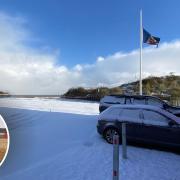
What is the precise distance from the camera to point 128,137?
10.0m

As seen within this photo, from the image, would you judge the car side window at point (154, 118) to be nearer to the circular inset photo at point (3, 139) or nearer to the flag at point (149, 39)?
the circular inset photo at point (3, 139)

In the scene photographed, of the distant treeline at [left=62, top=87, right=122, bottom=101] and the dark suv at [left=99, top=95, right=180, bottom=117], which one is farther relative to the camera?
the distant treeline at [left=62, top=87, right=122, bottom=101]

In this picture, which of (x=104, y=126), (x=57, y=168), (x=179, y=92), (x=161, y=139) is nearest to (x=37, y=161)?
(x=57, y=168)

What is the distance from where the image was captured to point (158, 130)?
9.63m

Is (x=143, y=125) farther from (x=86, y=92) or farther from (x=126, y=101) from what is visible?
(x=86, y=92)

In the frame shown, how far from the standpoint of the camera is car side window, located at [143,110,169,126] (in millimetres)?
9750

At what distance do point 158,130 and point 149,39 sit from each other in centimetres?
1535

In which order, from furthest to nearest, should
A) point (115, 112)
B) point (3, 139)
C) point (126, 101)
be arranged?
point (126, 101)
point (115, 112)
point (3, 139)

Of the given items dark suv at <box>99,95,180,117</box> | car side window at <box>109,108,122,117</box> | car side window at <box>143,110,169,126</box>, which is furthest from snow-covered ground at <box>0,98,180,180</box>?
dark suv at <box>99,95,180,117</box>

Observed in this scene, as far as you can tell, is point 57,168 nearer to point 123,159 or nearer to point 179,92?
point 123,159

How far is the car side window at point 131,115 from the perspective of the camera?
400 inches

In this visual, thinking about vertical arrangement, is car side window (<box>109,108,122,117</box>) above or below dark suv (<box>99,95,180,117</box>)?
below

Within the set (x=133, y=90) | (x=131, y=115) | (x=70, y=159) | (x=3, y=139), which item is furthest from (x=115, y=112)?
(x=133, y=90)

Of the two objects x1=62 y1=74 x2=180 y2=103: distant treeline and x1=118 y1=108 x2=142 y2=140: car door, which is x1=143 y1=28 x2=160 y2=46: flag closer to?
x1=62 y1=74 x2=180 y2=103: distant treeline
